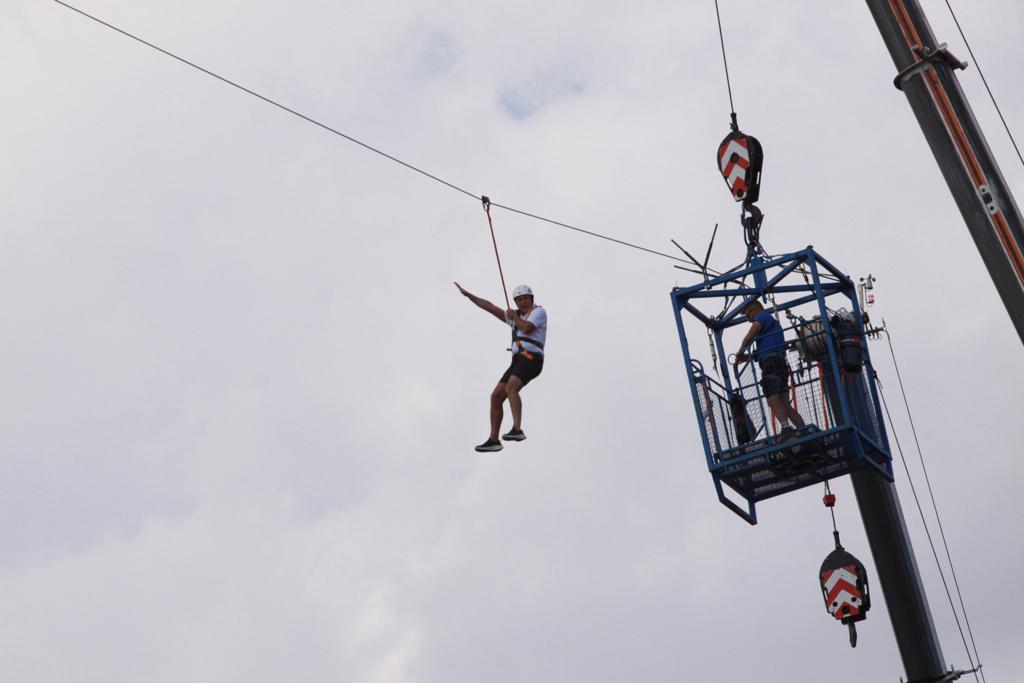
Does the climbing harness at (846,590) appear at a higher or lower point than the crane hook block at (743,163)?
lower

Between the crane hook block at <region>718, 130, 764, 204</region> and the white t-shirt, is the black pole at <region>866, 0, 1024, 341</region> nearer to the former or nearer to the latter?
the crane hook block at <region>718, 130, 764, 204</region>

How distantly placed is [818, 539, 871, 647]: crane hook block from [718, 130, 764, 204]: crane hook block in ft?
15.6

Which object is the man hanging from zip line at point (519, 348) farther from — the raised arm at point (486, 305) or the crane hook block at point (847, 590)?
the crane hook block at point (847, 590)

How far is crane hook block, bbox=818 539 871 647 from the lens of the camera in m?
18.2

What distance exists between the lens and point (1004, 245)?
12320 millimetres

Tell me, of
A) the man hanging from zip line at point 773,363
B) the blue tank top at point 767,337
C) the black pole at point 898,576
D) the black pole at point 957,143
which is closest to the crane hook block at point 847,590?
the black pole at point 898,576

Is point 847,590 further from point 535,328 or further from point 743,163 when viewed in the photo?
point 535,328

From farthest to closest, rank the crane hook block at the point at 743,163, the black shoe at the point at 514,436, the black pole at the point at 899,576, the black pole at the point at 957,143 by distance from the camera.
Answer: the black pole at the point at 899,576
the crane hook block at the point at 743,163
the black shoe at the point at 514,436
the black pole at the point at 957,143

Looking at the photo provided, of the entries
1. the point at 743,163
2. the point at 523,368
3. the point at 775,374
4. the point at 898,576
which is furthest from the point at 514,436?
the point at 898,576

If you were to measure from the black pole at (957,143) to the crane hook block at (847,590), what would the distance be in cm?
684

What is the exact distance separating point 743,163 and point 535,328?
3.63 metres

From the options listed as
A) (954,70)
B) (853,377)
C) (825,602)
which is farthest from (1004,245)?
(825,602)

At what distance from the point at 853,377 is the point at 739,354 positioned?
121 cm

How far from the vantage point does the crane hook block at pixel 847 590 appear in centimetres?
1822
